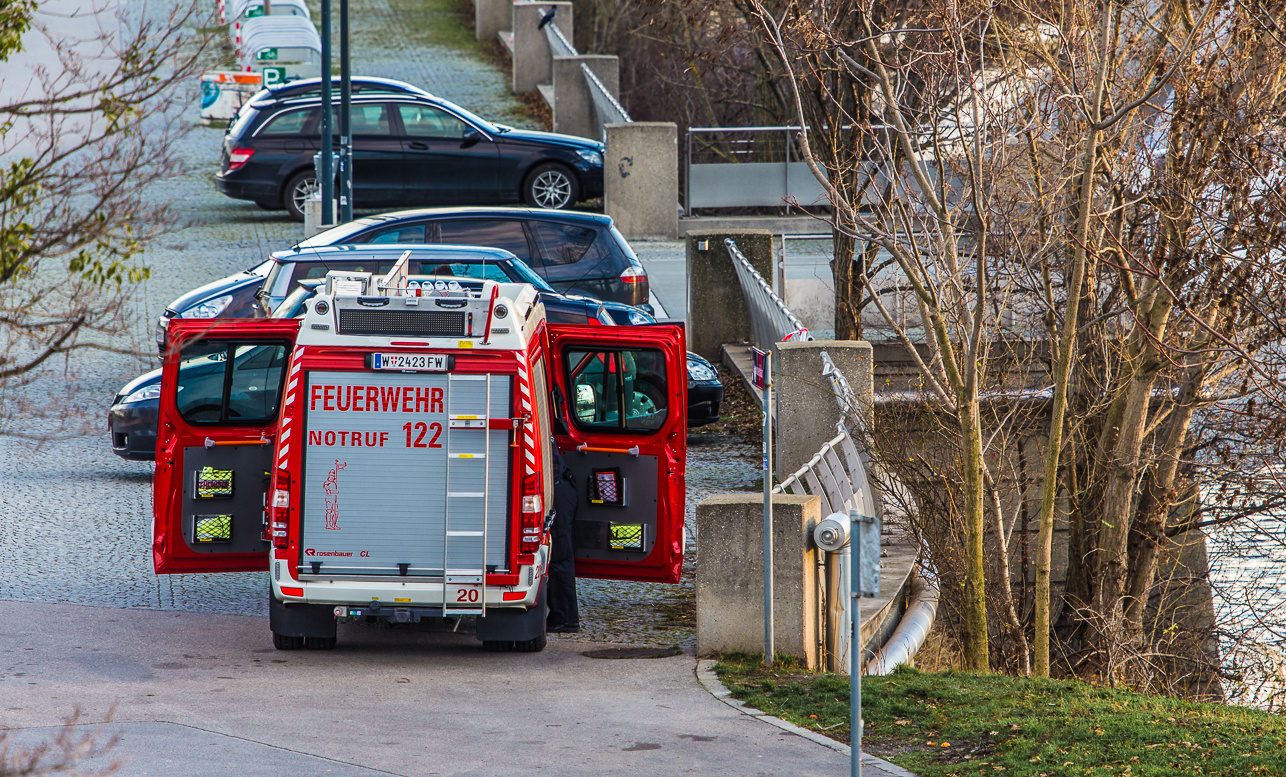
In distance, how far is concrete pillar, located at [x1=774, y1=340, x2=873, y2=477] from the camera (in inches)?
524

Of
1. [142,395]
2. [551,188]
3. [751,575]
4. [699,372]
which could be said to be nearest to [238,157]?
[551,188]

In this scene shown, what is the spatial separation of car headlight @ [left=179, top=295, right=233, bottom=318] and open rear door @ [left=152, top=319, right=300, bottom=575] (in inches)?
220

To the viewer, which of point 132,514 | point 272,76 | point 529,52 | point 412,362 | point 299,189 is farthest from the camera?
point 529,52

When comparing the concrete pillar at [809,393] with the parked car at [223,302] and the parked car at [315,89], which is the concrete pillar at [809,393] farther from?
the parked car at [315,89]

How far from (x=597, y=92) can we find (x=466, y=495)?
66.7 ft

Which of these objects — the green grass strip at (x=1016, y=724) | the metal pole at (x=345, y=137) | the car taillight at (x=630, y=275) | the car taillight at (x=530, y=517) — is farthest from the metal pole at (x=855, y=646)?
the metal pole at (x=345, y=137)

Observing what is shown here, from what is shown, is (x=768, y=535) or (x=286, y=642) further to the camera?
(x=286, y=642)

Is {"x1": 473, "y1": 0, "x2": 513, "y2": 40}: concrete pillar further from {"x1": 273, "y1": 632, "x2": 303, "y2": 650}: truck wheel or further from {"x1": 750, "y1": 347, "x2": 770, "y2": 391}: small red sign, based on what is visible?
{"x1": 750, "y1": 347, "x2": 770, "y2": 391}: small red sign

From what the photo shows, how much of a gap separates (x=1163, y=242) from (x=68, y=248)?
34.2ft

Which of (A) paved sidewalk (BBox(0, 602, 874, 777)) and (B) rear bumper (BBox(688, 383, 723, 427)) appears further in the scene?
(B) rear bumper (BBox(688, 383, 723, 427))

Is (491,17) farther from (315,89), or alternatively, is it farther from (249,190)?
(249,190)

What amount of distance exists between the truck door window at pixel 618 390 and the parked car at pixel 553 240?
22.7 feet

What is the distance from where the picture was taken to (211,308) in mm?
15656

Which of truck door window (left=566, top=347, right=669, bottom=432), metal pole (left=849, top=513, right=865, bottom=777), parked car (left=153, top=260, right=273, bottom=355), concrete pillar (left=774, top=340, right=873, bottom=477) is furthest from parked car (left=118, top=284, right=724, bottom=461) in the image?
metal pole (left=849, top=513, right=865, bottom=777)
